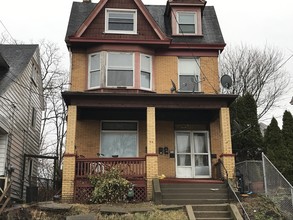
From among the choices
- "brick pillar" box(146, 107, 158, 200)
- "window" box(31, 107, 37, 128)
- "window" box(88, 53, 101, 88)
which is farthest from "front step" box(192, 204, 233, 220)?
"window" box(31, 107, 37, 128)

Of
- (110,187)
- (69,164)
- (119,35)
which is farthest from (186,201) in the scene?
(119,35)

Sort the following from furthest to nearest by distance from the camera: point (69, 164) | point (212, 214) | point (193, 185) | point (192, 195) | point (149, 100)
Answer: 1. point (149, 100)
2. point (193, 185)
3. point (69, 164)
4. point (192, 195)
5. point (212, 214)

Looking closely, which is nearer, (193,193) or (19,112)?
(193,193)

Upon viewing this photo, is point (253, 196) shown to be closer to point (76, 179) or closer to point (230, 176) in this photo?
point (230, 176)

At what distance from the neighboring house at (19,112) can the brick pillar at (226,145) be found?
7.88 metres

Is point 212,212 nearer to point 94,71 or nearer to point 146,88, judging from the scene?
point 146,88

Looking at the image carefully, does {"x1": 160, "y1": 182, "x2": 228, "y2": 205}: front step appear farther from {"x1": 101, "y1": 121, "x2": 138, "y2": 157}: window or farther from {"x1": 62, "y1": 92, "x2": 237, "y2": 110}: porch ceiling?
{"x1": 101, "y1": 121, "x2": 138, "y2": 157}: window

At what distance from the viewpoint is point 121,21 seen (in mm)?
16953

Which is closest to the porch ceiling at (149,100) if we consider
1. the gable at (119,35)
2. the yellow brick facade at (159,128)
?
the yellow brick facade at (159,128)

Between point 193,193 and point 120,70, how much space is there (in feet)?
20.4

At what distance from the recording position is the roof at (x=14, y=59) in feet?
50.3

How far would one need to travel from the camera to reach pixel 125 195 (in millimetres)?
12492

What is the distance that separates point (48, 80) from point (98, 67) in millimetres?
18615

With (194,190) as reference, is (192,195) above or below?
below
